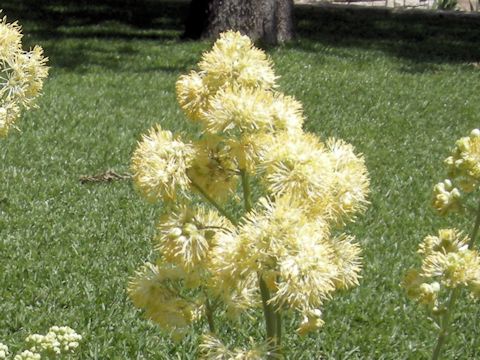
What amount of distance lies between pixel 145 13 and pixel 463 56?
5512 millimetres

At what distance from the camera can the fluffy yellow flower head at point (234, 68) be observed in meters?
1.82

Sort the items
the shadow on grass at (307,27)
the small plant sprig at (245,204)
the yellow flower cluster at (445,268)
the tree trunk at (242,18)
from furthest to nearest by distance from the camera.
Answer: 1. the shadow on grass at (307,27)
2. the tree trunk at (242,18)
3. the yellow flower cluster at (445,268)
4. the small plant sprig at (245,204)

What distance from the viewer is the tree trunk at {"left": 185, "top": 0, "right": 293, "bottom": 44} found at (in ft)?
45.1

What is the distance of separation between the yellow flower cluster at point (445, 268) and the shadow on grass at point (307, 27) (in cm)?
1019

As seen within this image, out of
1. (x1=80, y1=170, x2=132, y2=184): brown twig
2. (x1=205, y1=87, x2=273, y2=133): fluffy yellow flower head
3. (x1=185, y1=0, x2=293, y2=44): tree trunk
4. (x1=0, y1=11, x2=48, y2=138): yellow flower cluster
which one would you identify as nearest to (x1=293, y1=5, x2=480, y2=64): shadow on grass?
(x1=185, y1=0, x2=293, y2=44): tree trunk

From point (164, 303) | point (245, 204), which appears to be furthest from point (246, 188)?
point (164, 303)

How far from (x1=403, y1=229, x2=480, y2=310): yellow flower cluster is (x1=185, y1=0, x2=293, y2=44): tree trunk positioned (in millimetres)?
11511

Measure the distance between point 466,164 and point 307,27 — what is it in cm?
1526

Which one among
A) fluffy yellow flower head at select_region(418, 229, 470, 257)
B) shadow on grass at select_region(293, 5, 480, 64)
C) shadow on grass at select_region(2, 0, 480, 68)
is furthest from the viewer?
shadow on grass at select_region(293, 5, 480, 64)

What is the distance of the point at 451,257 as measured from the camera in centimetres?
198

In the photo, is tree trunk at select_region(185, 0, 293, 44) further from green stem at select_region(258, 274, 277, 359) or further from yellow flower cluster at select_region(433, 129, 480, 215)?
green stem at select_region(258, 274, 277, 359)

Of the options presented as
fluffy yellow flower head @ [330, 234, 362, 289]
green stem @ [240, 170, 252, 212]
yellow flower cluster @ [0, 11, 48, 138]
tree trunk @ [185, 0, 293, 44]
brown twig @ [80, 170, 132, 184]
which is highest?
yellow flower cluster @ [0, 11, 48, 138]

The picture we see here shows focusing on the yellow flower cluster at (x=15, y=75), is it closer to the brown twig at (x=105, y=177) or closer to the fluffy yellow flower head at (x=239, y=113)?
the fluffy yellow flower head at (x=239, y=113)

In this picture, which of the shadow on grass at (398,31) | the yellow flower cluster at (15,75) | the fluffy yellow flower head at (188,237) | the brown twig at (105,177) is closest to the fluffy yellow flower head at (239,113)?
the fluffy yellow flower head at (188,237)
